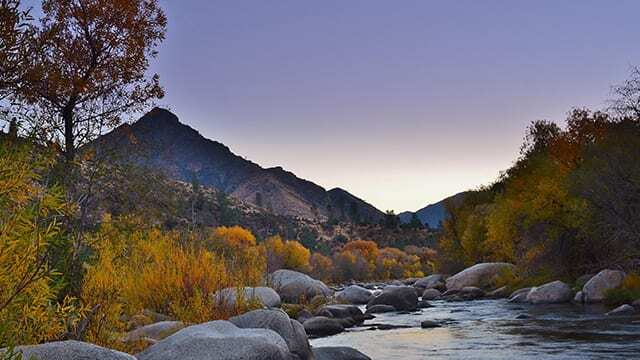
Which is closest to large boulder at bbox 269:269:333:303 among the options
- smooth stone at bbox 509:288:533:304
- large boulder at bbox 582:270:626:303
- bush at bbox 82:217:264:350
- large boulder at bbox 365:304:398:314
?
large boulder at bbox 365:304:398:314

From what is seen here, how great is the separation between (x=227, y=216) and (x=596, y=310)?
259 feet

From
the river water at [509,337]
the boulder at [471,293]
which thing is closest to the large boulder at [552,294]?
the river water at [509,337]

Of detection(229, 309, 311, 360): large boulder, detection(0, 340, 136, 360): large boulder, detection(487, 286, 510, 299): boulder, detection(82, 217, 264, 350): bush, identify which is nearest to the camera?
detection(0, 340, 136, 360): large boulder

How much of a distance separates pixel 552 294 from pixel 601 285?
320cm

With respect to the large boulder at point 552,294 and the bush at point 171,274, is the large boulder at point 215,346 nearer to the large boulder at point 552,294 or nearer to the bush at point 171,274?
the bush at point 171,274

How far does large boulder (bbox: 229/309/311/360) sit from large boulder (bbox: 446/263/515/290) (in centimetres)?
3534

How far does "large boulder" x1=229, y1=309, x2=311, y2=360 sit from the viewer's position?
14.0 meters

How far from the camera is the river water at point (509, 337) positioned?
18047mm

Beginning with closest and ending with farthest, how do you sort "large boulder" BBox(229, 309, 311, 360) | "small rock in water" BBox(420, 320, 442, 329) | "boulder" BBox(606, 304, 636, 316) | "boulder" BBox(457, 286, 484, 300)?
1. "large boulder" BBox(229, 309, 311, 360)
2. "boulder" BBox(606, 304, 636, 316)
3. "small rock in water" BBox(420, 320, 442, 329)
4. "boulder" BBox(457, 286, 484, 300)

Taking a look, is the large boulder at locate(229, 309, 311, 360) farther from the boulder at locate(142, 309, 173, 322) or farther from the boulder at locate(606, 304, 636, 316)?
the boulder at locate(606, 304, 636, 316)

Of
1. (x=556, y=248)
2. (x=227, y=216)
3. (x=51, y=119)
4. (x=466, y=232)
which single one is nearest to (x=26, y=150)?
(x=51, y=119)

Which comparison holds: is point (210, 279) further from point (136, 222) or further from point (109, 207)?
point (109, 207)

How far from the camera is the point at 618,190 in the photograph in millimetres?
31297

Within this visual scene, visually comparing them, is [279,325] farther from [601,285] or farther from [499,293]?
[499,293]
